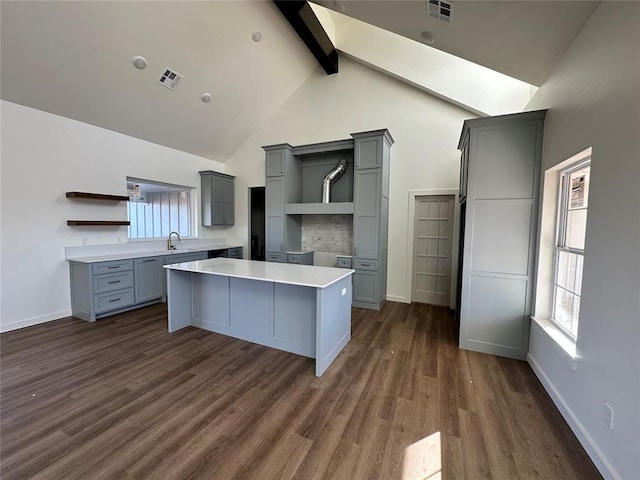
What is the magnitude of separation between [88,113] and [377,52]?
4539mm

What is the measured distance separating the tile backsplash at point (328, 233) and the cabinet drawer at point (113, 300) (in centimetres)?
309

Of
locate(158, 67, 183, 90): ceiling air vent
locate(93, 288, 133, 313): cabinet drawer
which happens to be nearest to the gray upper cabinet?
locate(158, 67, 183, 90): ceiling air vent

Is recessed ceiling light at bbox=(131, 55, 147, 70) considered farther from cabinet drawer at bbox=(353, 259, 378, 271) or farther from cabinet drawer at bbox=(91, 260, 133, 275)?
cabinet drawer at bbox=(353, 259, 378, 271)

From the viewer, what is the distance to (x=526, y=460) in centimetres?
153

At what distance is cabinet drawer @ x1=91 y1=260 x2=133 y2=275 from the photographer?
139 inches

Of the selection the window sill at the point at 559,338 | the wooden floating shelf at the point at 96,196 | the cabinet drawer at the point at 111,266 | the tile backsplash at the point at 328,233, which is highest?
the wooden floating shelf at the point at 96,196

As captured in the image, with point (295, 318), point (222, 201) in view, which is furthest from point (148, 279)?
point (295, 318)

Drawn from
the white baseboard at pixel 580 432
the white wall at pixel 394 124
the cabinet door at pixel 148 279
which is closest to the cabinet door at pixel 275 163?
the white wall at pixel 394 124

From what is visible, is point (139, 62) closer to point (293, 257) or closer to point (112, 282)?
point (112, 282)

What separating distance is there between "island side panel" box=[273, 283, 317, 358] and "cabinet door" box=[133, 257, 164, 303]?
2.63 metres

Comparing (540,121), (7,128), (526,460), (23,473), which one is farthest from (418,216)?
(7,128)

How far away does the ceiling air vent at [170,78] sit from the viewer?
3.68 meters

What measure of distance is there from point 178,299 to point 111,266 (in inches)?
51.7

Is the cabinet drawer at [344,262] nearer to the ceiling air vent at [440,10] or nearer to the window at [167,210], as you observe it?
the ceiling air vent at [440,10]
